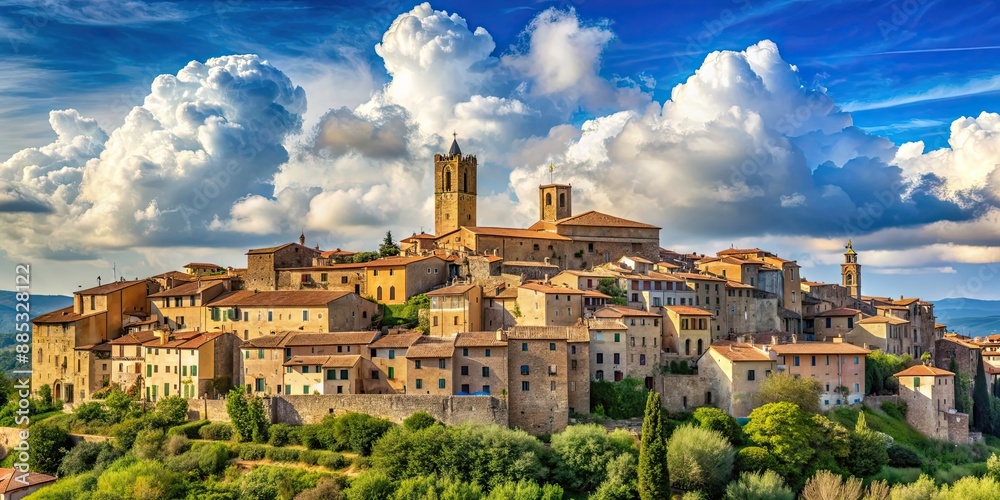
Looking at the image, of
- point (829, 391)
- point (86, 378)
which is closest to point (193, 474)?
point (86, 378)

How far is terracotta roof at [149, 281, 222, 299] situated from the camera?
62.4 metres

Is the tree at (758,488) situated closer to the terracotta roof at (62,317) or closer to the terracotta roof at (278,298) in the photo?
the terracotta roof at (278,298)

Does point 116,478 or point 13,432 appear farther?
point 13,432

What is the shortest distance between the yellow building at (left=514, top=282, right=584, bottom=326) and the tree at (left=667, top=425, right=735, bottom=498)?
35.3 ft

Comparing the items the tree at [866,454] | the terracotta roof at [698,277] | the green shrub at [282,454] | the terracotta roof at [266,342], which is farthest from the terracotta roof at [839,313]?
the green shrub at [282,454]

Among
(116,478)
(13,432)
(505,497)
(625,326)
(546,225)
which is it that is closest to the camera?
(505,497)

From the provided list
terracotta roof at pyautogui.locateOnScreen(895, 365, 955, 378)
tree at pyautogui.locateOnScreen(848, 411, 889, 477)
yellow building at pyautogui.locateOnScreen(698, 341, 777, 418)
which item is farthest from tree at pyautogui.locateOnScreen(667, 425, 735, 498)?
terracotta roof at pyautogui.locateOnScreen(895, 365, 955, 378)

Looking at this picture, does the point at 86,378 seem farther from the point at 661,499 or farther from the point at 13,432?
the point at 661,499

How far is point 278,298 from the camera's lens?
198 feet

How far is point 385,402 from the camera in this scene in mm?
49750

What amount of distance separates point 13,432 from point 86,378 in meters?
5.54

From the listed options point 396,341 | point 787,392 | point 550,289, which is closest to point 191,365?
point 396,341

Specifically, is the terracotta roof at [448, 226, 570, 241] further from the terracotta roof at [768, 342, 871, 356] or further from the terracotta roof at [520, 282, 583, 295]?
the terracotta roof at [768, 342, 871, 356]

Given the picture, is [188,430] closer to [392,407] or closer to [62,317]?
[392,407]
